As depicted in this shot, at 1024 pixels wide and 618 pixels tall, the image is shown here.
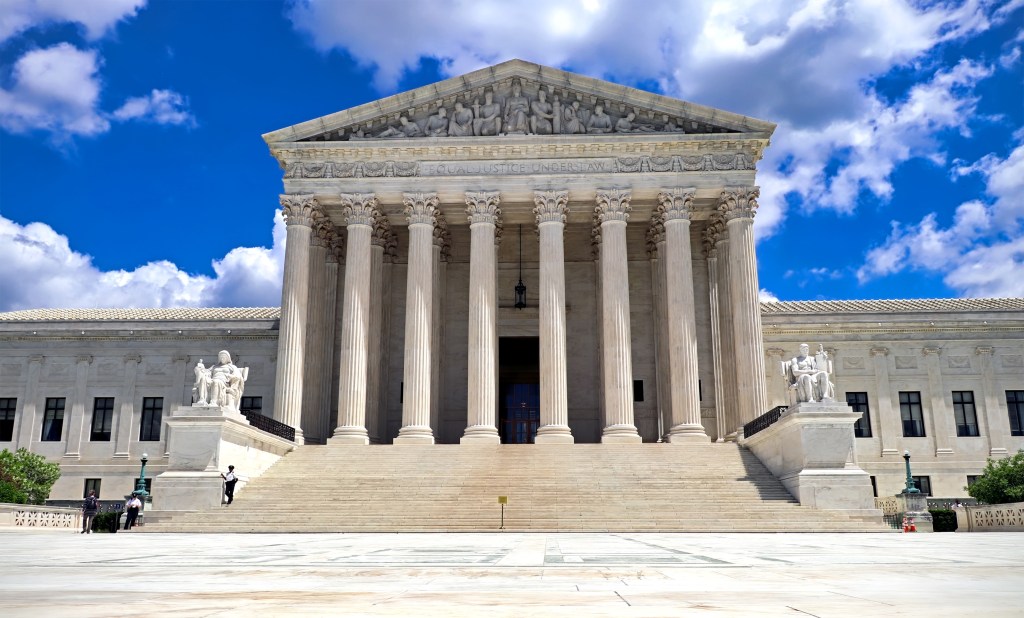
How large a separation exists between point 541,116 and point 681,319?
38.7 ft

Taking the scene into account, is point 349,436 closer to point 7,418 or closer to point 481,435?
point 481,435

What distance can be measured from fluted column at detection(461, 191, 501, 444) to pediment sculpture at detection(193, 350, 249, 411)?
1028 centimetres

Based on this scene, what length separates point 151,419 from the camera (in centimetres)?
4638

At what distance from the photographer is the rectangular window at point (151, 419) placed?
4600 centimetres

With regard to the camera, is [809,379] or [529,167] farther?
[529,167]

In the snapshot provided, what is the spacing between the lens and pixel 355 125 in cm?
→ 4081

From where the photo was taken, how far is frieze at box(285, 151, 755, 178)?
131 ft

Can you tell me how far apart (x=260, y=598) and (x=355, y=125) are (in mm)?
36541

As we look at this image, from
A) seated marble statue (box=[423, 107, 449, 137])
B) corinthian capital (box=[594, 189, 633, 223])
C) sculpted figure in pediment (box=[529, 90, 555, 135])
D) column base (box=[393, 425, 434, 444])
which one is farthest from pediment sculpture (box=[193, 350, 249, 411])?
sculpted figure in pediment (box=[529, 90, 555, 135])

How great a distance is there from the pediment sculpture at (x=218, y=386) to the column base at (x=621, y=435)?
15408 millimetres

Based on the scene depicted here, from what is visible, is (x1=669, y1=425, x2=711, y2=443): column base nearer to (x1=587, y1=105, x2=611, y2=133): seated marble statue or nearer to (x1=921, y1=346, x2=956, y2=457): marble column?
(x1=587, y1=105, x2=611, y2=133): seated marble statue

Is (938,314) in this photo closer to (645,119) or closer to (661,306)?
(661,306)

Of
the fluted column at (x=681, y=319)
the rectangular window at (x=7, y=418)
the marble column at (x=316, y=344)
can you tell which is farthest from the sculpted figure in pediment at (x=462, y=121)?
the rectangular window at (x=7, y=418)

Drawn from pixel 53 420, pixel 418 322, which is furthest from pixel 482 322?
pixel 53 420
